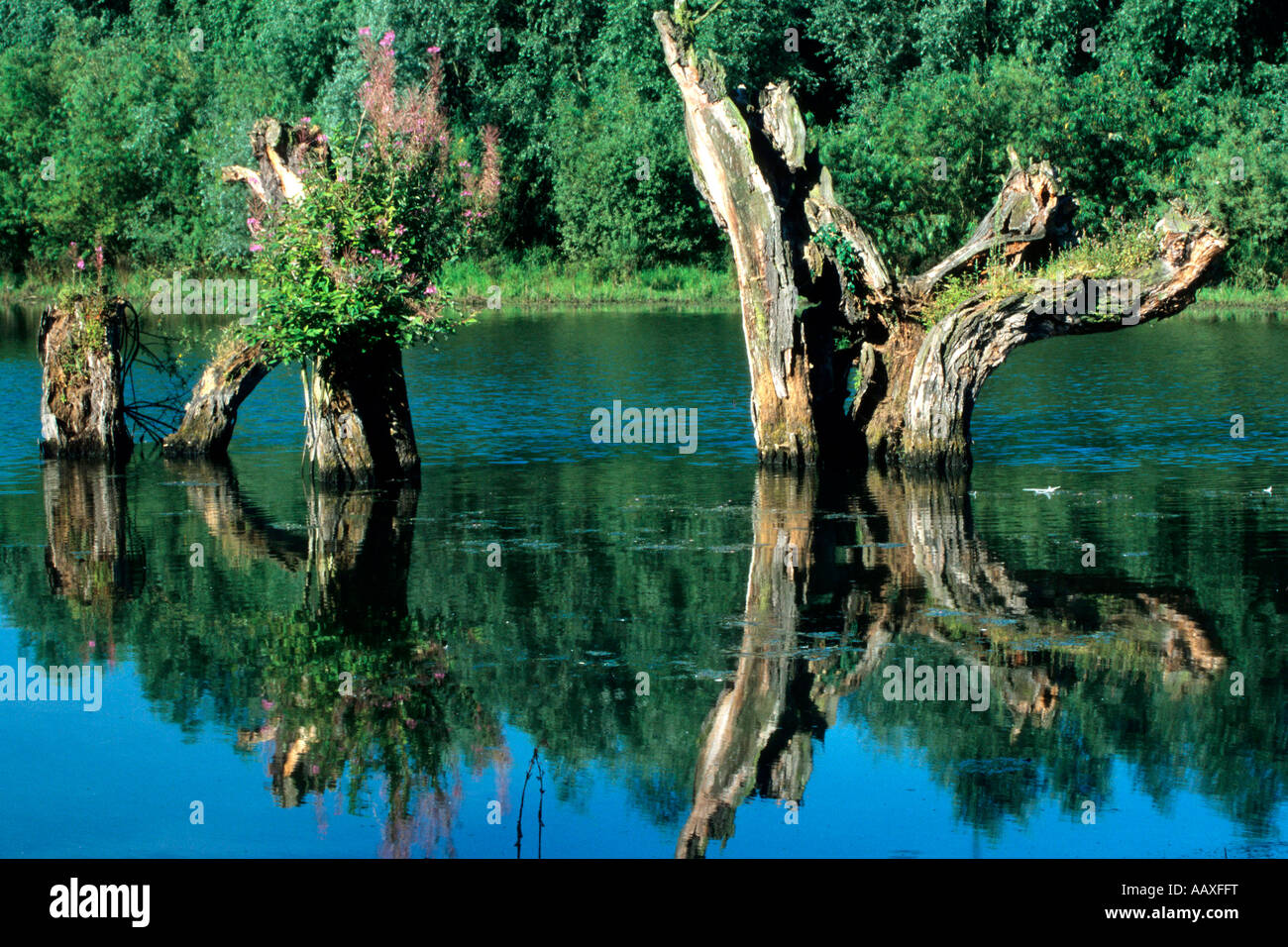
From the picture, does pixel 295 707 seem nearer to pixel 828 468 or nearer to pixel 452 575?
pixel 452 575

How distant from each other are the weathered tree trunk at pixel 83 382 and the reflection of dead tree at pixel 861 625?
8.73 metres

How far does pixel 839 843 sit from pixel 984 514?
29.8ft

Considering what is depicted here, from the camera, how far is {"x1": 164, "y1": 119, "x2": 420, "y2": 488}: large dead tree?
58.1 feet

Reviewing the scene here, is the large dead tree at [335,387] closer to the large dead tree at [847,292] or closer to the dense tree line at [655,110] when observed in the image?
the large dead tree at [847,292]

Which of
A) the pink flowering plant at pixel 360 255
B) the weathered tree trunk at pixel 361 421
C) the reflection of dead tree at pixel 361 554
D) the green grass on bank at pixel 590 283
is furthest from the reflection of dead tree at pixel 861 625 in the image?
the green grass on bank at pixel 590 283

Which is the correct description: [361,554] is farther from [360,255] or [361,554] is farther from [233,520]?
[360,255]

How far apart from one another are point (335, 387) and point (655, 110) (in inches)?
1575

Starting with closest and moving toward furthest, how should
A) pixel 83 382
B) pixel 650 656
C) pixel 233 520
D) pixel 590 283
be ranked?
pixel 650 656
pixel 233 520
pixel 83 382
pixel 590 283

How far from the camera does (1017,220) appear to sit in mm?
18969

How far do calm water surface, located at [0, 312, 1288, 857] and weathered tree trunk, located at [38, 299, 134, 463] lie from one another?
53cm

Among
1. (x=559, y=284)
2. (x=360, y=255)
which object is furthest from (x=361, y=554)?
(x=559, y=284)

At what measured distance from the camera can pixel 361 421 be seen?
18422 mm

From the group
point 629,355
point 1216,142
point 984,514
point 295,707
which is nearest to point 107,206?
point 629,355

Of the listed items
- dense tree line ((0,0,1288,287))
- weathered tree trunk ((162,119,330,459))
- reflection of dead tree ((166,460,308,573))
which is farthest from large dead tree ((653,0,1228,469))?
dense tree line ((0,0,1288,287))
